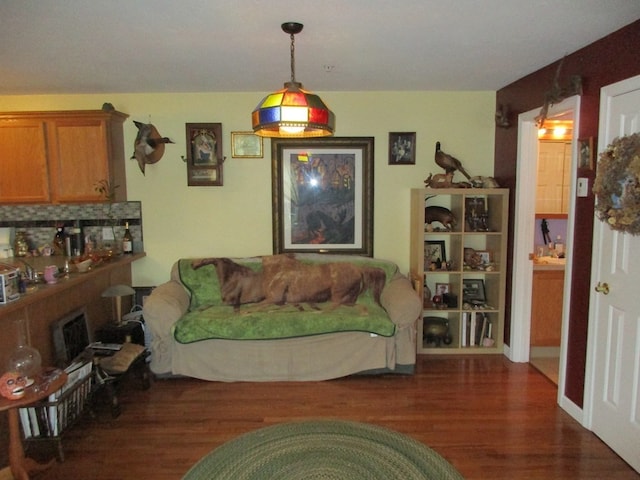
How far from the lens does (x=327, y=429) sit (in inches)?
105

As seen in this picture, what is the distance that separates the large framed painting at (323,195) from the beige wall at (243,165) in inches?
3.8

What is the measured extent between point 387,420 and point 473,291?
1.76 meters

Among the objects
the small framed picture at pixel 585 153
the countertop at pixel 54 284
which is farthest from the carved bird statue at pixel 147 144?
the small framed picture at pixel 585 153

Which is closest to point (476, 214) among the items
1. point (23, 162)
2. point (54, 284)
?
point (54, 284)

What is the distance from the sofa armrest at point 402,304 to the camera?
3.36 meters

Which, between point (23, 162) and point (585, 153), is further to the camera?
point (23, 162)

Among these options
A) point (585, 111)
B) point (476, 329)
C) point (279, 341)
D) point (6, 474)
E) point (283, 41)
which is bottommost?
point (6, 474)

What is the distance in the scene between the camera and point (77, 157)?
12.3ft

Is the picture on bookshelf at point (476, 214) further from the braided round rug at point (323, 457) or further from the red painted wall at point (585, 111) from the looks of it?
the braided round rug at point (323, 457)

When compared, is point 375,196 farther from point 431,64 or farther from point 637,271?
point 637,271

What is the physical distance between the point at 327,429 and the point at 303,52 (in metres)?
2.45

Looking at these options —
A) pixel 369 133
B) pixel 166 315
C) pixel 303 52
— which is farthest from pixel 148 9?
pixel 369 133

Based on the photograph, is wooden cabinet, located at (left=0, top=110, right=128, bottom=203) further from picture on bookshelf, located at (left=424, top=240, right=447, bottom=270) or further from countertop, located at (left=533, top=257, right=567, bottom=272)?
countertop, located at (left=533, top=257, right=567, bottom=272)

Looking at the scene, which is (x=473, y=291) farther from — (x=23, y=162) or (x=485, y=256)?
(x=23, y=162)
